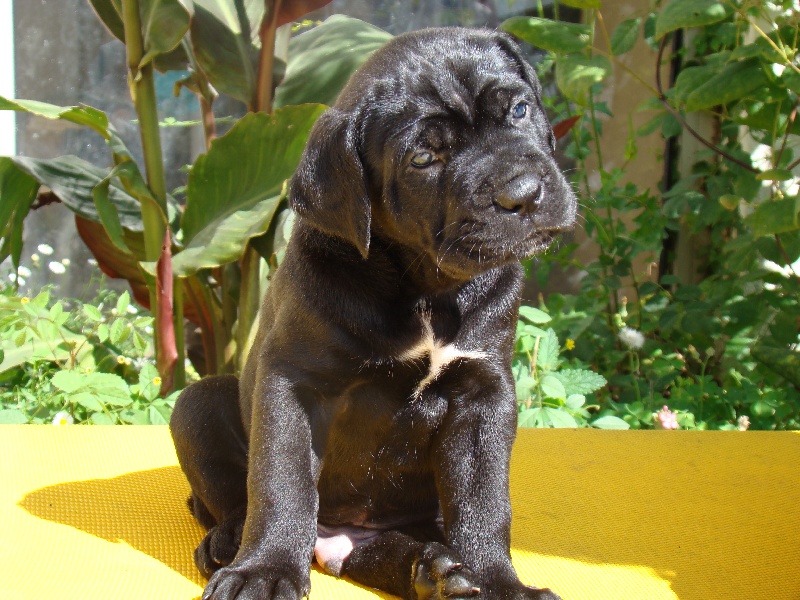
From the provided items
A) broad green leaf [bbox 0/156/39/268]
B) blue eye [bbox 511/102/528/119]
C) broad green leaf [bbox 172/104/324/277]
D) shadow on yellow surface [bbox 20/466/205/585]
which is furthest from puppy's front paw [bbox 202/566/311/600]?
broad green leaf [bbox 0/156/39/268]

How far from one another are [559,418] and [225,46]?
2118mm

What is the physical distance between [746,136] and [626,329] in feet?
4.15

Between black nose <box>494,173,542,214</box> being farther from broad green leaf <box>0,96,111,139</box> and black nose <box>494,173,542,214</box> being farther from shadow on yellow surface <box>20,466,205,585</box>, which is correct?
broad green leaf <box>0,96,111,139</box>

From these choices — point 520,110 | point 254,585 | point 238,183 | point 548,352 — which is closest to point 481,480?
point 254,585

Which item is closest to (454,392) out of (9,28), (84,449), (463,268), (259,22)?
(463,268)

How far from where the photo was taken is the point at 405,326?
6.33 feet

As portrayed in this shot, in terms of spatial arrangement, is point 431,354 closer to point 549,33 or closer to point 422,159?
point 422,159

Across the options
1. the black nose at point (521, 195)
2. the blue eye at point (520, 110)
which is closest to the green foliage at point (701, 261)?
the blue eye at point (520, 110)

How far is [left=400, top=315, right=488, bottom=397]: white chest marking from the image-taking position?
6.27 ft

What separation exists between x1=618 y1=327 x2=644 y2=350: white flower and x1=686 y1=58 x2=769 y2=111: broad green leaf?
1278mm

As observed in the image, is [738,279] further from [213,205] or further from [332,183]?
[332,183]

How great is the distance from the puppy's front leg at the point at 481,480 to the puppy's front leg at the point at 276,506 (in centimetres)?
30

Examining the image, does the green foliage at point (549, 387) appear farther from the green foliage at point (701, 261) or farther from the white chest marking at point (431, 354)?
the white chest marking at point (431, 354)

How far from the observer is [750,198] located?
12.3 feet
